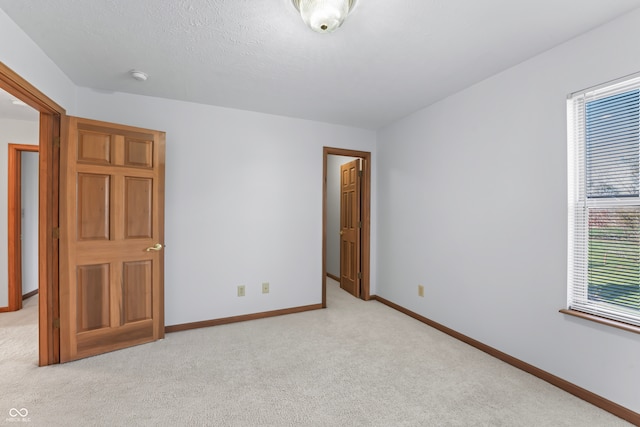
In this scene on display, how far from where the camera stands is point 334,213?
18.2ft

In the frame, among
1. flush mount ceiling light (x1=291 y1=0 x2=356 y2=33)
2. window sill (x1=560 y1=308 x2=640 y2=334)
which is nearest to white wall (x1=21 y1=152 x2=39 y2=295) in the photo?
flush mount ceiling light (x1=291 y1=0 x2=356 y2=33)

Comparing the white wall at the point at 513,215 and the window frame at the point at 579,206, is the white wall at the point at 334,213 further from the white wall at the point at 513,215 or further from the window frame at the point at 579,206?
the window frame at the point at 579,206

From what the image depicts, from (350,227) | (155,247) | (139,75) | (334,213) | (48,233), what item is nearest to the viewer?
(48,233)

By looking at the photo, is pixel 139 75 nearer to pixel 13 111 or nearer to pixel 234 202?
pixel 234 202

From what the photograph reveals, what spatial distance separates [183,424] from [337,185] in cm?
423

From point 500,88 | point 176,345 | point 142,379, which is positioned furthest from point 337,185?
point 142,379

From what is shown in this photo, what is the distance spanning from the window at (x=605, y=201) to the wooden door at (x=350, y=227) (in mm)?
2566

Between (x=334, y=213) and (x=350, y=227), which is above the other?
(x=334, y=213)

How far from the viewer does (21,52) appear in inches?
76.2

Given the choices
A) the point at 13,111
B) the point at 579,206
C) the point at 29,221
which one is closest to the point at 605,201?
the point at 579,206

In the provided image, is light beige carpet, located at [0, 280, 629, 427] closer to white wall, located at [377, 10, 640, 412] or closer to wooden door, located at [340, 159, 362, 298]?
white wall, located at [377, 10, 640, 412]

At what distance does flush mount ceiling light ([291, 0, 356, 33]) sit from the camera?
155 cm

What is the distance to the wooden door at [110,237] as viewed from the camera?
2445 mm

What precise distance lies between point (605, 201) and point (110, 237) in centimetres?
379
